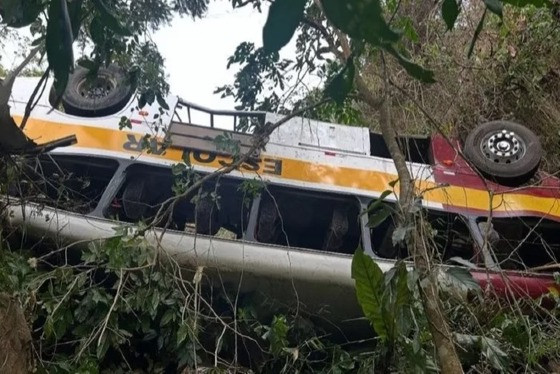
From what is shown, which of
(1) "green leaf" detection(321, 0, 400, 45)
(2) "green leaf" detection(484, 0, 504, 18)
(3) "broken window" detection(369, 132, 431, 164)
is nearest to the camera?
(1) "green leaf" detection(321, 0, 400, 45)

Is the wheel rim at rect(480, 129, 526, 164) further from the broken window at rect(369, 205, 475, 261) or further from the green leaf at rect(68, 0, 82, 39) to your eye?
the green leaf at rect(68, 0, 82, 39)

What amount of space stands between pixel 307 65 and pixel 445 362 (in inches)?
102

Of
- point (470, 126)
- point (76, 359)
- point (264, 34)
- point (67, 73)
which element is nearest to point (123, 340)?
point (76, 359)

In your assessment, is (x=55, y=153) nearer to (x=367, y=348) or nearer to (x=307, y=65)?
(x=307, y=65)

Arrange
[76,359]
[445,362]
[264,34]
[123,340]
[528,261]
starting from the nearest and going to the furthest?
[264,34]
[445,362]
[76,359]
[123,340]
[528,261]

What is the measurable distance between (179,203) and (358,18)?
398cm

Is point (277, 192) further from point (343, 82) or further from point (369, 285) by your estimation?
point (343, 82)

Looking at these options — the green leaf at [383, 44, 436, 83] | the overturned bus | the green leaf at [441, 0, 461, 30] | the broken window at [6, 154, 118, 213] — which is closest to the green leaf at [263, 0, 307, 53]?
the green leaf at [383, 44, 436, 83]

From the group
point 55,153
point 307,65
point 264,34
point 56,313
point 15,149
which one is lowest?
point 56,313

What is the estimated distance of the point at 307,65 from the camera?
4.50 metres

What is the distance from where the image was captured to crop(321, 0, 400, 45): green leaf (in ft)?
3.18

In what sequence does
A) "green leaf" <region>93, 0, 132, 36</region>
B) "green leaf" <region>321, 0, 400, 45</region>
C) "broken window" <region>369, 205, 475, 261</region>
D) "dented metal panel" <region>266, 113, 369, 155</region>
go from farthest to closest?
"dented metal panel" <region>266, 113, 369, 155</region> → "broken window" <region>369, 205, 475, 261</region> → "green leaf" <region>93, 0, 132, 36</region> → "green leaf" <region>321, 0, 400, 45</region>

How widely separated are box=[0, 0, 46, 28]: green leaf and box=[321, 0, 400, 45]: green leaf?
2.52ft

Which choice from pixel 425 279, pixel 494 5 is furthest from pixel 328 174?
pixel 494 5
